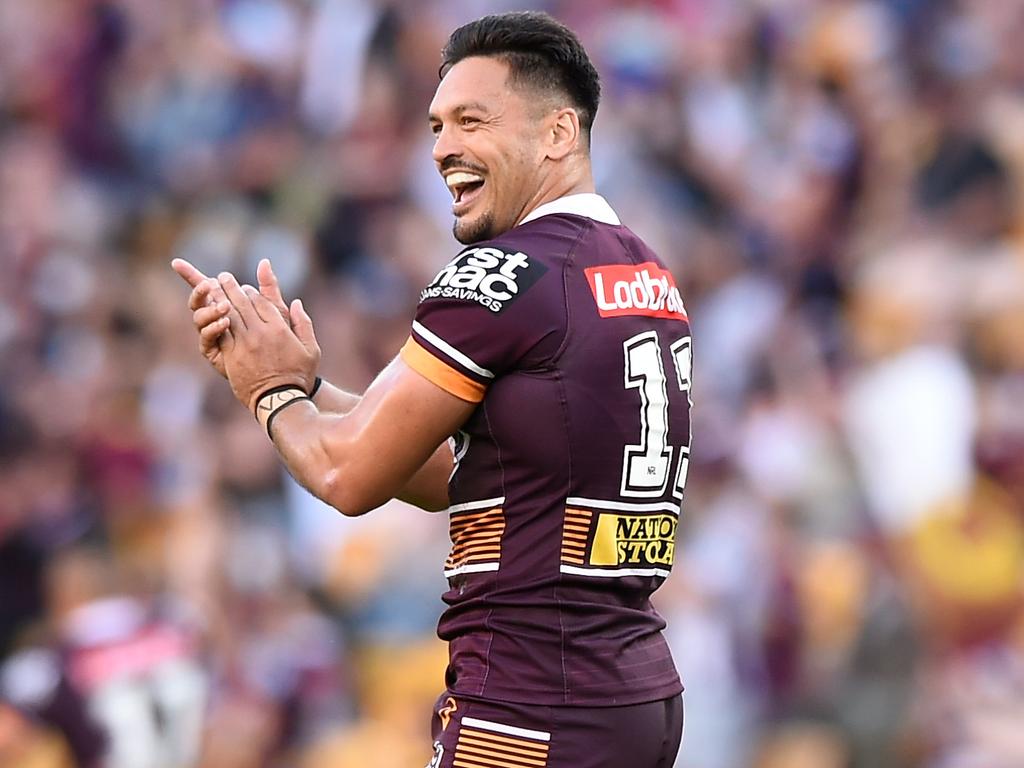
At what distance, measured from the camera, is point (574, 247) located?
3.78 metres

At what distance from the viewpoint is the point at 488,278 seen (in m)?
3.65

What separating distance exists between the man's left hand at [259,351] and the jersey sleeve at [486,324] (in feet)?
1.22

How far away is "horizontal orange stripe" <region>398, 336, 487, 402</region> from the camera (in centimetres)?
365

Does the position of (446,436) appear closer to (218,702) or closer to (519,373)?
(519,373)

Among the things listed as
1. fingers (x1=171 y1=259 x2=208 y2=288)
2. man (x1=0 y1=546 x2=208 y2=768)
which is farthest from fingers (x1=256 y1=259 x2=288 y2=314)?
man (x1=0 y1=546 x2=208 y2=768)

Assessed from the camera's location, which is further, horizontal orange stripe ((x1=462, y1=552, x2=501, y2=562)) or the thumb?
the thumb

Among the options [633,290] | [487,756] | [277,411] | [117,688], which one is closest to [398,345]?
[117,688]

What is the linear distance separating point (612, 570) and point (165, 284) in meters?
7.11

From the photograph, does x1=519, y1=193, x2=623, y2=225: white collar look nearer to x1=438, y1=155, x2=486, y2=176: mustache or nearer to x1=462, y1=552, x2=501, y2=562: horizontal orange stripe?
x1=438, y1=155, x2=486, y2=176: mustache

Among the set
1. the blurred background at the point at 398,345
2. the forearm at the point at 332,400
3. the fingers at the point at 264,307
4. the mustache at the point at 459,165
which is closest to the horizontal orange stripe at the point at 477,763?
the forearm at the point at 332,400

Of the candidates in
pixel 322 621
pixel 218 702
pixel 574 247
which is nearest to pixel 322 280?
pixel 322 621

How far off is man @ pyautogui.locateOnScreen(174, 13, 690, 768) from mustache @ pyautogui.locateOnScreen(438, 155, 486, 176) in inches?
1.0

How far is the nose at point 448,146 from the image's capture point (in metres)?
3.94

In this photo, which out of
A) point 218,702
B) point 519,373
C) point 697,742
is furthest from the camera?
point 697,742
